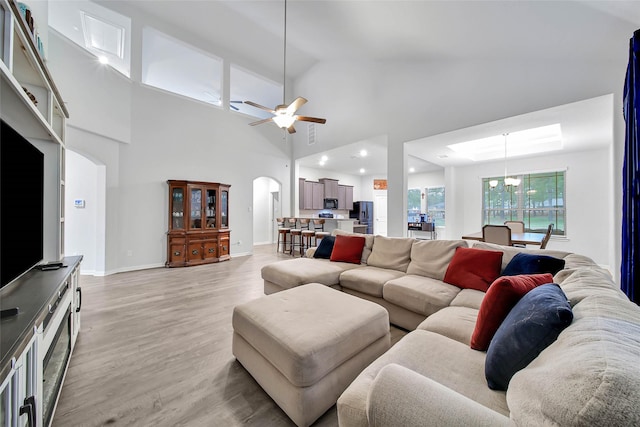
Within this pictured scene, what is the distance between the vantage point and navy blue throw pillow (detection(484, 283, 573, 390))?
88cm

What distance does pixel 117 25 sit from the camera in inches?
192

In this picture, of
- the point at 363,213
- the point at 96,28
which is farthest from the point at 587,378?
the point at 363,213

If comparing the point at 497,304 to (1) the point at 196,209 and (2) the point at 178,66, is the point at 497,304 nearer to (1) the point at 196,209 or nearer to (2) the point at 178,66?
(1) the point at 196,209

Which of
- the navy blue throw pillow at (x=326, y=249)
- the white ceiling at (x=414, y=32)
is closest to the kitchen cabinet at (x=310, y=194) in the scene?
the white ceiling at (x=414, y=32)

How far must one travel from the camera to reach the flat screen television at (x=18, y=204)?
48.6 inches

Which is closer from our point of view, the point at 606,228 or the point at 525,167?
the point at 606,228

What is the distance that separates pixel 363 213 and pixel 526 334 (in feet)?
31.7

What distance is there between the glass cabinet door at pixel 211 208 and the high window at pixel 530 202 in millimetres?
7129

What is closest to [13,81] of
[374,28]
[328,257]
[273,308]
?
[273,308]

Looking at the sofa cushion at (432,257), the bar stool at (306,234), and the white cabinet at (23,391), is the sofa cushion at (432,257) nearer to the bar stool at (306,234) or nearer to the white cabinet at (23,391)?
the white cabinet at (23,391)

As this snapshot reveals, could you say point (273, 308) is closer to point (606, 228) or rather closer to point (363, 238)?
point (363, 238)

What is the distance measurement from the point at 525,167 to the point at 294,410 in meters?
8.04

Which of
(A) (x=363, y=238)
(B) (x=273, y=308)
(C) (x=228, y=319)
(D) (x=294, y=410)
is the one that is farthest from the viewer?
(A) (x=363, y=238)

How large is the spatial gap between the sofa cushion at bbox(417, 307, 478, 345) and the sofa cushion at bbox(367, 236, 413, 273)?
1.19 meters
